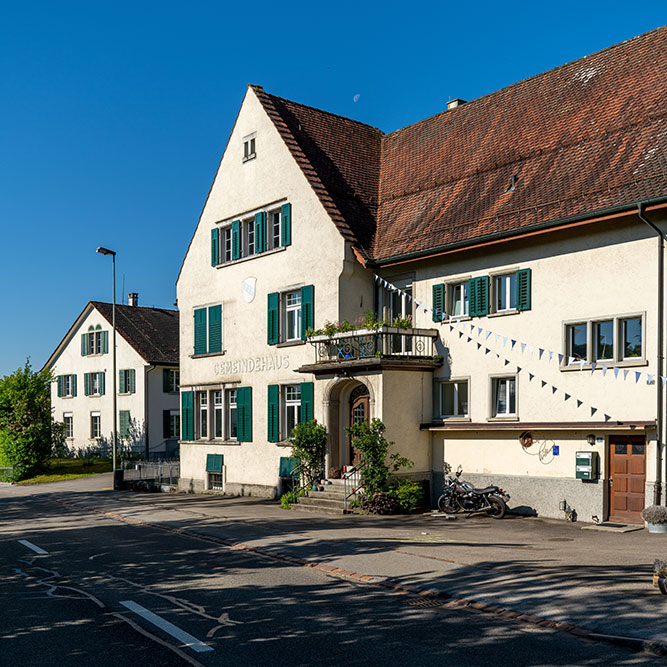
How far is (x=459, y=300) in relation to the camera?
22.7 meters

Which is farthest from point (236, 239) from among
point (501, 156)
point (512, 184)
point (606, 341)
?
point (606, 341)

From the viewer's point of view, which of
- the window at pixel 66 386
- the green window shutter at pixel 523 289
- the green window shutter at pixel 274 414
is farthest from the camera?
the window at pixel 66 386

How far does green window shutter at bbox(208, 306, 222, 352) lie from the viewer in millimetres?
29844

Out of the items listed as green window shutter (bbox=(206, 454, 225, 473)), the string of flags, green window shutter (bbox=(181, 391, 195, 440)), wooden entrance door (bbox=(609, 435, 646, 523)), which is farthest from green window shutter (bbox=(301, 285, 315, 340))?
wooden entrance door (bbox=(609, 435, 646, 523))

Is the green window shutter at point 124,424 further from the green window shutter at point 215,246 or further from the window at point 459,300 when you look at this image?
the window at point 459,300

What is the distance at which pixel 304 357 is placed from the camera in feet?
84.1

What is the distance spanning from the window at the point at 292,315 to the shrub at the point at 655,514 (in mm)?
12632

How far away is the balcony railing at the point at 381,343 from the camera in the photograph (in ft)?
72.8

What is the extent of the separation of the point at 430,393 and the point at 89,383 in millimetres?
33958

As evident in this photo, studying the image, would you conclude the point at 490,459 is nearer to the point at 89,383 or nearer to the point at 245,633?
the point at 245,633

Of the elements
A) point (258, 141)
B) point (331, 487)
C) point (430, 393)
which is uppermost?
point (258, 141)

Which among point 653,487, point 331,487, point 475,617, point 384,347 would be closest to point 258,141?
point 384,347

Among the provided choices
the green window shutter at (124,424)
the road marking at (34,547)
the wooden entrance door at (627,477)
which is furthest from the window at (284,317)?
the green window shutter at (124,424)

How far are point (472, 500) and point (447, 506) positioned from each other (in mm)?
687
